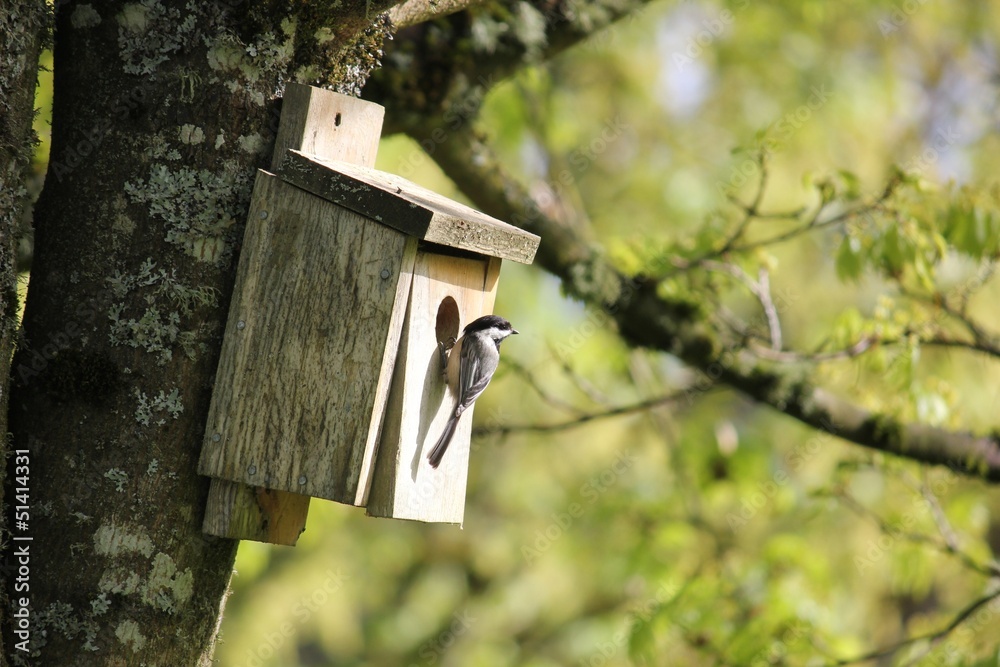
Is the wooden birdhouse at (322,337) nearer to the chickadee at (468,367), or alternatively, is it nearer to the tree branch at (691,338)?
the chickadee at (468,367)

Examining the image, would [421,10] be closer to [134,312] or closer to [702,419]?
[134,312]

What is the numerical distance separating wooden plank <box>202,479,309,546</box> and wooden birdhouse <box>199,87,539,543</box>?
0.01 meters

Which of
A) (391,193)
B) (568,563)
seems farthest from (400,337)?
(568,563)

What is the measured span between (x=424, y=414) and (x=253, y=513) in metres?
0.43

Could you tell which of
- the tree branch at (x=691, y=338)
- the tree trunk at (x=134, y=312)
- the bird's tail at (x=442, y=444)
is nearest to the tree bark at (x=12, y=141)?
the tree trunk at (x=134, y=312)

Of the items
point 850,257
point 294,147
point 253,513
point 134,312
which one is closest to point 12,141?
→ point 134,312

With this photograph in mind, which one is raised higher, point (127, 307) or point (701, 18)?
point (701, 18)

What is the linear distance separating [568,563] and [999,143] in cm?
464

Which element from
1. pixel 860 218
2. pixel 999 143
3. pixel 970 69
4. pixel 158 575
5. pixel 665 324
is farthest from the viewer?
pixel 970 69

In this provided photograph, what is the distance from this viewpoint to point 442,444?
214cm

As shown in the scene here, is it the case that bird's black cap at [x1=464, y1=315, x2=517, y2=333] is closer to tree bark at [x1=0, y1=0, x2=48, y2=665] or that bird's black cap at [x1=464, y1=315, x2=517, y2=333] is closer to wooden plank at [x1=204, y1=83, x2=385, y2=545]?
wooden plank at [x1=204, y1=83, x2=385, y2=545]

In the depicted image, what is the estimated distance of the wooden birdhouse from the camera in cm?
194

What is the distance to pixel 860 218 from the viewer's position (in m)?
3.02

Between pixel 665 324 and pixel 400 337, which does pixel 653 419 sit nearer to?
pixel 665 324
